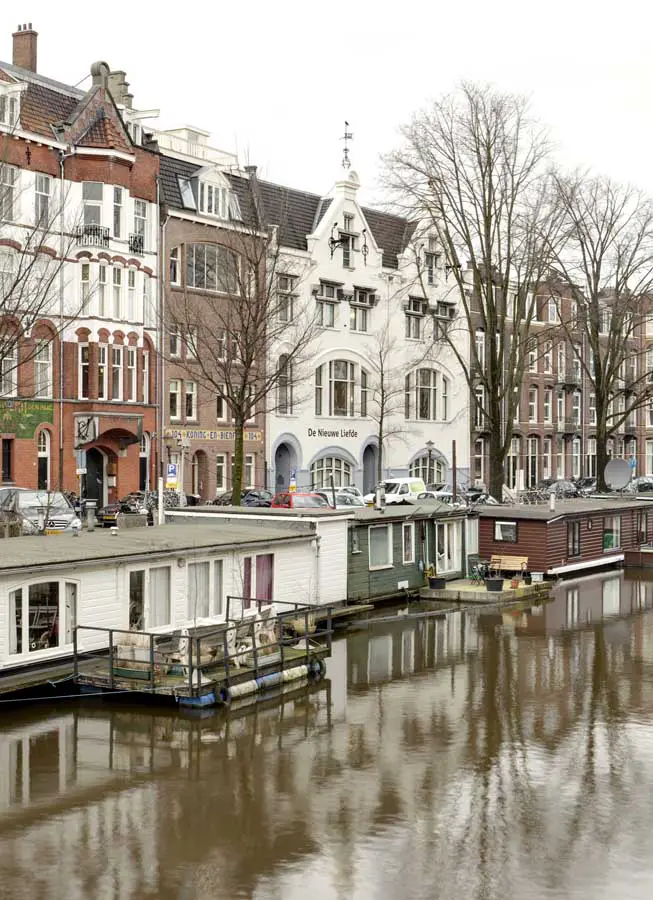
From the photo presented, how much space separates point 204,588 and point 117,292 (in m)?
28.4

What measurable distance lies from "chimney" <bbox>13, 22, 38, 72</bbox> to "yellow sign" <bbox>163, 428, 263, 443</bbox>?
62.3ft

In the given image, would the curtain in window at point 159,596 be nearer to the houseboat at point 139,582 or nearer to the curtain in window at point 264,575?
the houseboat at point 139,582

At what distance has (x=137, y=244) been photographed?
173 feet

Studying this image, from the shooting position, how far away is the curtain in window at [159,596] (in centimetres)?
2458

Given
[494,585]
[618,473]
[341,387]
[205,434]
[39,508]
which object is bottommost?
[494,585]

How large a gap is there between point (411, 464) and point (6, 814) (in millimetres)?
54919

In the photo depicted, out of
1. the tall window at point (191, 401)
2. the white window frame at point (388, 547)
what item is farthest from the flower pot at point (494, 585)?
the tall window at point (191, 401)

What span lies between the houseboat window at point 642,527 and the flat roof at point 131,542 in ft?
70.9

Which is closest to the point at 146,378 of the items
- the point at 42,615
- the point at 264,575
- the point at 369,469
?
the point at 369,469

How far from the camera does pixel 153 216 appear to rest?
178 feet

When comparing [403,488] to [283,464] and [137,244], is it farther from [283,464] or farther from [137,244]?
[137,244]

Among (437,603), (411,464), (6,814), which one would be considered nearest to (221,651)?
(6,814)

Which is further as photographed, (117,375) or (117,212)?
(117,375)

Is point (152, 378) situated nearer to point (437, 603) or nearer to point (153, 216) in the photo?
point (153, 216)
